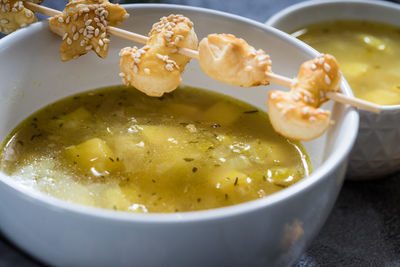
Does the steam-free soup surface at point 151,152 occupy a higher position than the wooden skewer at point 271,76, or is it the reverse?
the wooden skewer at point 271,76

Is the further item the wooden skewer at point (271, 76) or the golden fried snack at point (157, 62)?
the golden fried snack at point (157, 62)

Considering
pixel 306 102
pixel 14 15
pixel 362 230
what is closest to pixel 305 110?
pixel 306 102

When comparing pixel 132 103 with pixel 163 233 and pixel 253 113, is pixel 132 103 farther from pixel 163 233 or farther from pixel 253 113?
pixel 163 233

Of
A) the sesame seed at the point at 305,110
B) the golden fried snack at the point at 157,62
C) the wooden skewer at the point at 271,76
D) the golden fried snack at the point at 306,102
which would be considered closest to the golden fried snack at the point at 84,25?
the wooden skewer at the point at 271,76

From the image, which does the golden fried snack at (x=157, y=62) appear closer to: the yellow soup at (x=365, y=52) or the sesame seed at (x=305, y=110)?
the sesame seed at (x=305, y=110)

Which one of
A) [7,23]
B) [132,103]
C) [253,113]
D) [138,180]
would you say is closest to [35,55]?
[7,23]

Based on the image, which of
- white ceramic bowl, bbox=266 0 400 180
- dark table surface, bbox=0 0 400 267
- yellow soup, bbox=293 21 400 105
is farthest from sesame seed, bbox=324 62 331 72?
yellow soup, bbox=293 21 400 105

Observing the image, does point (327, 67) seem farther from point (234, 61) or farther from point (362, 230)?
point (362, 230)
